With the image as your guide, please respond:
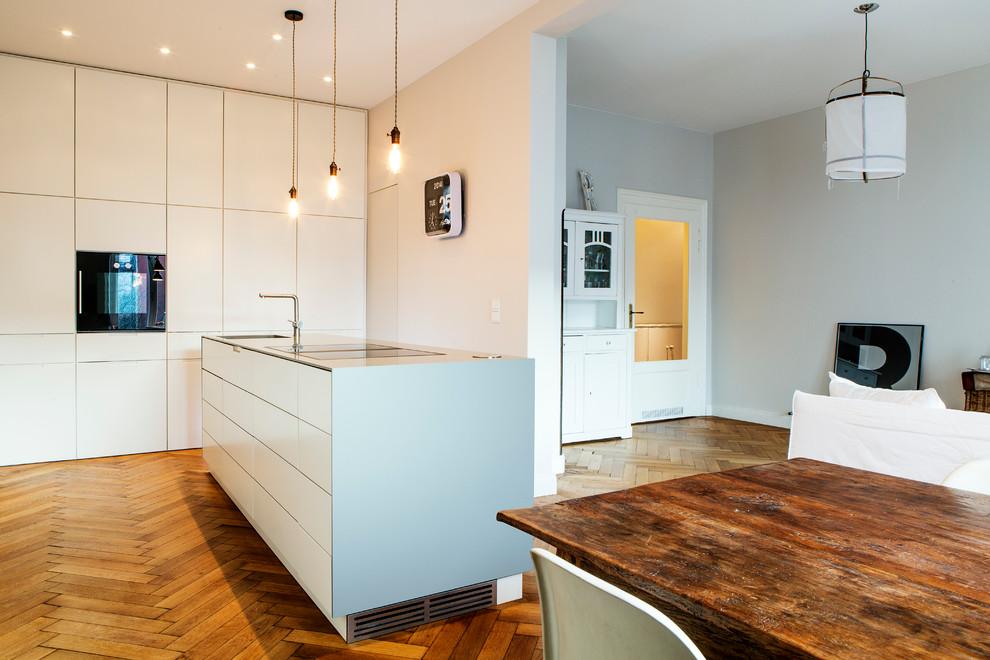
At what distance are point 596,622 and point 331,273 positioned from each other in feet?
16.7

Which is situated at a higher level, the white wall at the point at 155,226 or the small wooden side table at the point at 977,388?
the white wall at the point at 155,226

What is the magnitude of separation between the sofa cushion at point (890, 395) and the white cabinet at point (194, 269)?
441 centimetres

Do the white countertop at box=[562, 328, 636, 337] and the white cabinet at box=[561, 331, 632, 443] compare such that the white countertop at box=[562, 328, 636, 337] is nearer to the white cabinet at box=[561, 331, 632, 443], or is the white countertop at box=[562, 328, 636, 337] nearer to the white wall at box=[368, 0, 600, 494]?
the white cabinet at box=[561, 331, 632, 443]

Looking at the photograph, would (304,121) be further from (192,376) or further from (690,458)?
(690,458)

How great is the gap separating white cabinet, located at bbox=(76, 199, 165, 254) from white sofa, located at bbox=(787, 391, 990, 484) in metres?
4.58

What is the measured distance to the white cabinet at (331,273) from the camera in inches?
217

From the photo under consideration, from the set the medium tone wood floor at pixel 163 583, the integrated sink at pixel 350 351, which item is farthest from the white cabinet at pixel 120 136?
the integrated sink at pixel 350 351

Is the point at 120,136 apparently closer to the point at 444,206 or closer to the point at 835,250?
the point at 444,206

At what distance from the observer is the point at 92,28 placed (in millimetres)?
4004

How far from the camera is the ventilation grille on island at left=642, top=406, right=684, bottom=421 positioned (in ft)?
20.6

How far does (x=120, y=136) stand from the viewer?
472 cm

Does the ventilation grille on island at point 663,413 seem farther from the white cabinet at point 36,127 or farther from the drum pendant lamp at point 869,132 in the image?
the white cabinet at point 36,127

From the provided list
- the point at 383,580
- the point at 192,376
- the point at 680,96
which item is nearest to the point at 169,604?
the point at 383,580

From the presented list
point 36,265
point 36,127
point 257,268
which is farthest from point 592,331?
point 36,127
